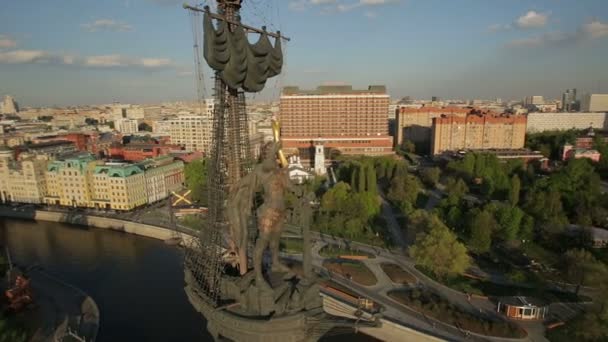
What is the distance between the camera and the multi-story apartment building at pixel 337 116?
60.9 meters

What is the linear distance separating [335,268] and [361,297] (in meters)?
3.75

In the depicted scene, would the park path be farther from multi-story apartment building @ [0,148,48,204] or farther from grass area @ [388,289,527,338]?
multi-story apartment building @ [0,148,48,204]

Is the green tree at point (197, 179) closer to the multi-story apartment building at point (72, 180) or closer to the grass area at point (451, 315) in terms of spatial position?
the multi-story apartment building at point (72, 180)

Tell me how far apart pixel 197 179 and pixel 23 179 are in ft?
60.4

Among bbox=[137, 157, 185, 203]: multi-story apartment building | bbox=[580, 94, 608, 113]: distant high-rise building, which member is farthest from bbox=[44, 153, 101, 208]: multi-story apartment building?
bbox=[580, 94, 608, 113]: distant high-rise building

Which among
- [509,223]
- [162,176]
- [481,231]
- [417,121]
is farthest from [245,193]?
[417,121]

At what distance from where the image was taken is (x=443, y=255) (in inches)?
822

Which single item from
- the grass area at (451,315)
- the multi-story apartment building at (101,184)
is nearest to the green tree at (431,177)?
the grass area at (451,315)

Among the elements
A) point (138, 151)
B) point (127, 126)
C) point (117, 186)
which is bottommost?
point (117, 186)

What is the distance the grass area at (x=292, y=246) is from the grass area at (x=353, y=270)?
114 inches

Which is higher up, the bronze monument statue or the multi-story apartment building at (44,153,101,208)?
the bronze monument statue

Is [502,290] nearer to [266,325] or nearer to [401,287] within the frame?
[401,287]

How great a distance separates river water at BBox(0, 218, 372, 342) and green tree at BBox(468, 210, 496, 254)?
1104cm

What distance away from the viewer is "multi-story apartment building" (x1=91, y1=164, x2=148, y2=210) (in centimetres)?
3684
